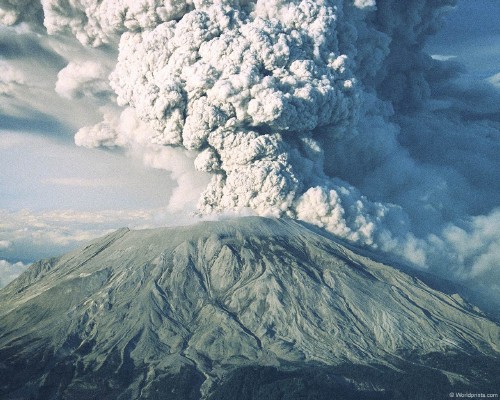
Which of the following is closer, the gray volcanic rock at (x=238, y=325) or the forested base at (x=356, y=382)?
the forested base at (x=356, y=382)

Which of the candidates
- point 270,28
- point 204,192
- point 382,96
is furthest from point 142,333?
point 382,96

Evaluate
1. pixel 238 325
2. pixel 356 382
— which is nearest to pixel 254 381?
pixel 356 382

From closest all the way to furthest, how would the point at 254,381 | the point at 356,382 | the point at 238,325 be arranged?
the point at 254,381 → the point at 356,382 → the point at 238,325

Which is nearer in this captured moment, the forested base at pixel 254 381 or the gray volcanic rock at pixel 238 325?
the forested base at pixel 254 381

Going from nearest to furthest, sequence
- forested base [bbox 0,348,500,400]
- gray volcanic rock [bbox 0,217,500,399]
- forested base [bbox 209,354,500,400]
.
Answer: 1. forested base [bbox 209,354,500,400]
2. forested base [bbox 0,348,500,400]
3. gray volcanic rock [bbox 0,217,500,399]

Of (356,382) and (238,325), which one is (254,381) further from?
(238,325)

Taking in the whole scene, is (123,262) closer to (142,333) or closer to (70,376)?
(142,333)

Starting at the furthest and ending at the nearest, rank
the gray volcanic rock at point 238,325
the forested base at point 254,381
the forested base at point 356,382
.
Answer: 1. the gray volcanic rock at point 238,325
2. the forested base at point 254,381
3. the forested base at point 356,382

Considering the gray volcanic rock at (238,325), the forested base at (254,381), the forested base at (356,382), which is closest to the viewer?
the forested base at (356,382)
